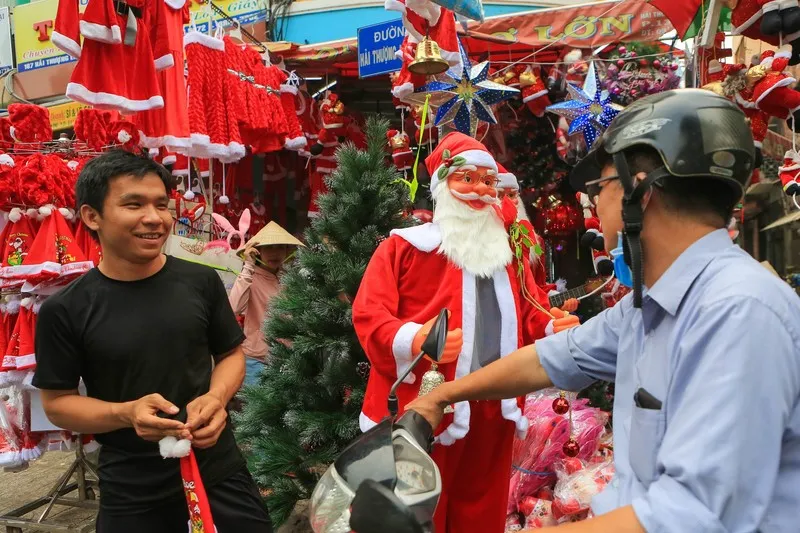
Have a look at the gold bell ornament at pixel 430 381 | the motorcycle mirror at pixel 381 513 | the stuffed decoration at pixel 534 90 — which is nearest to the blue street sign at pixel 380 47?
the stuffed decoration at pixel 534 90

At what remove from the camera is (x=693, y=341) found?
3.66 feet

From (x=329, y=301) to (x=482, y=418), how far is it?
4.09 feet

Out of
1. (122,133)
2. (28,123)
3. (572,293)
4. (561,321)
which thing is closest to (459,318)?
(561,321)

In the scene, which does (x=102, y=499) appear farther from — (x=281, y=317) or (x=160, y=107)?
(x=160, y=107)

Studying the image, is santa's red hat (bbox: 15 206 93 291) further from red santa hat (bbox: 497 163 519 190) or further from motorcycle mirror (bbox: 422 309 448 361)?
motorcycle mirror (bbox: 422 309 448 361)

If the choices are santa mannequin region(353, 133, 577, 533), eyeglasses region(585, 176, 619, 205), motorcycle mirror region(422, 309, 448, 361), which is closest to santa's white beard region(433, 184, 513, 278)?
santa mannequin region(353, 133, 577, 533)

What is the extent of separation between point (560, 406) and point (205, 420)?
2283mm

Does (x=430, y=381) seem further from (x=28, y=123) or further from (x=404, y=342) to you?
(x=28, y=123)

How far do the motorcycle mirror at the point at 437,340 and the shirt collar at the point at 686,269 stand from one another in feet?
1.90

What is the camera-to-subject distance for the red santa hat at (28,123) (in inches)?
163

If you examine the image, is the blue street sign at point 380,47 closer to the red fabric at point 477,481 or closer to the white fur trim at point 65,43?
the white fur trim at point 65,43

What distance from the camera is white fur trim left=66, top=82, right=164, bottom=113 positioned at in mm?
4160

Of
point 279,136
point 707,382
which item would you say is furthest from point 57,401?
point 279,136

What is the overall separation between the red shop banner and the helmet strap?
4.58 m
